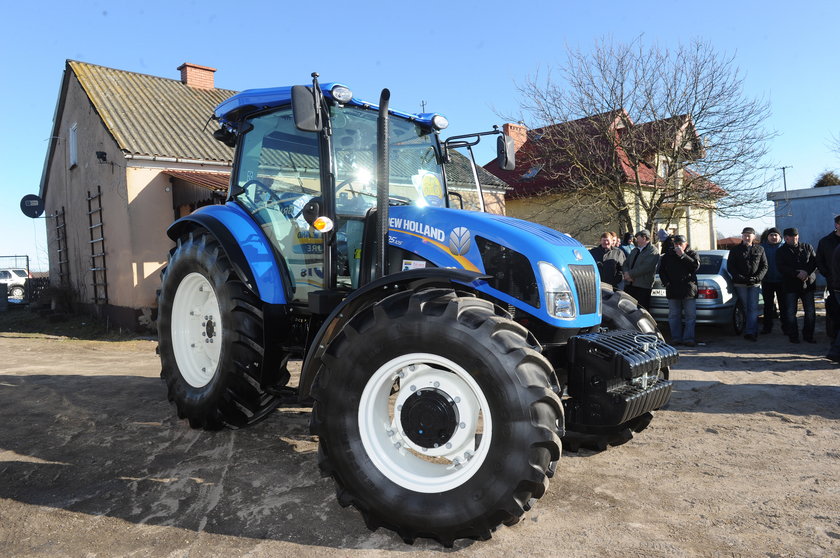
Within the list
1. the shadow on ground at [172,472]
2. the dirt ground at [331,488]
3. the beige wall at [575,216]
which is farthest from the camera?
the beige wall at [575,216]

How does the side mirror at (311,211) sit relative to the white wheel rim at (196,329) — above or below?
above

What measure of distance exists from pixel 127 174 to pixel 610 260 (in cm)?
960

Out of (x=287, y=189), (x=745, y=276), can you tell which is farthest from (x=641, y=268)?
(x=287, y=189)

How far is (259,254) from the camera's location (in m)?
4.28

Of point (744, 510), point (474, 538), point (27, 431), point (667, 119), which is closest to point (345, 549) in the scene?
point (474, 538)

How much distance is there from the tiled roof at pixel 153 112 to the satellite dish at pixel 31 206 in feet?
13.2

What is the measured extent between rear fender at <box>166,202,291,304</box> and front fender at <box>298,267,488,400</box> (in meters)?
0.89

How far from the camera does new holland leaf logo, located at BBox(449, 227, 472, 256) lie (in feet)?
11.7

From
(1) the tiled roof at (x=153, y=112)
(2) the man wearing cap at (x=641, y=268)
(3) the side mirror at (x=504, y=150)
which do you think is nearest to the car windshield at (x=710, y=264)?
(2) the man wearing cap at (x=641, y=268)

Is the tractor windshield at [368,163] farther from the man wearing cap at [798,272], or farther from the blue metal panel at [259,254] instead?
the man wearing cap at [798,272]

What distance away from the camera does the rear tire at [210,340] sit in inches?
161

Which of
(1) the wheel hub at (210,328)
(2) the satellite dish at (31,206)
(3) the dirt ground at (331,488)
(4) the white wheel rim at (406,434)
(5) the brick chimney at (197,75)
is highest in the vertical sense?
(5) the brick chimney at (197,75)

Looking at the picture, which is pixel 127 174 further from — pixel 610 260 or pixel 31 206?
pixel 610 260

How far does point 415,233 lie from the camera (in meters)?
3.72
